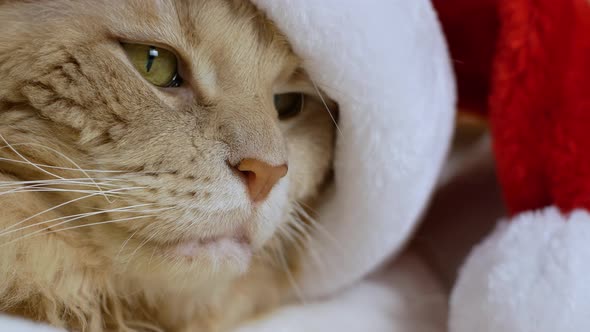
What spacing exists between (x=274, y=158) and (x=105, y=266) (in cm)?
27

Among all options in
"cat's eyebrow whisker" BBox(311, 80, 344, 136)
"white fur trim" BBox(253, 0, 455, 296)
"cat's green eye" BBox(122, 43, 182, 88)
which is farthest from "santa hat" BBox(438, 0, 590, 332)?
"cat's green eye" BBox(122, 43, 182, 88)

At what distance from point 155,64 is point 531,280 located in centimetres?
59

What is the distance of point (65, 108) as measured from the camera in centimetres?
80

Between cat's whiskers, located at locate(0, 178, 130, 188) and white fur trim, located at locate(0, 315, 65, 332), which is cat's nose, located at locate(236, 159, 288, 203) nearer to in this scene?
cat's whiskers, located at locate(0, 178, 130, 188)

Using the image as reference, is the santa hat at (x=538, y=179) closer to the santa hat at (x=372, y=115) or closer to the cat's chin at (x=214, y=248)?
the santa hat at (x=372, y=115)

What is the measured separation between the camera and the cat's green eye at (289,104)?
1.07 metres

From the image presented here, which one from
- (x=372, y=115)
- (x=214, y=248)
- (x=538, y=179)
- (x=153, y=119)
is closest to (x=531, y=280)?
(x=538, y=179)

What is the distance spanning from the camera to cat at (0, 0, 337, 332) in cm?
80

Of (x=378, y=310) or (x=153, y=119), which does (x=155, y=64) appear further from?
(x=378, y=310)

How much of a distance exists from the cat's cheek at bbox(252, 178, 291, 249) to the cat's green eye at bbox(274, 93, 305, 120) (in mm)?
168

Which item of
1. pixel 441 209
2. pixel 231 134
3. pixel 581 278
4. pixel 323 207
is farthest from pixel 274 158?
pixel 441 209

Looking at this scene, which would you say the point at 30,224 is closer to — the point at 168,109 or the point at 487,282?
the point at 168,109

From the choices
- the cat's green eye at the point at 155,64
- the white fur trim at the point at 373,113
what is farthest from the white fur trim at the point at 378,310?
the cat's green eye at the point at 155,64

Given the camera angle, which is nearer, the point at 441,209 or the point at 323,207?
the point at 323,207
